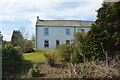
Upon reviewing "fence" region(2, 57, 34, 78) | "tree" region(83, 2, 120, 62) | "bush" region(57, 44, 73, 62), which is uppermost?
"tree" region(83, 2, 120, 62)

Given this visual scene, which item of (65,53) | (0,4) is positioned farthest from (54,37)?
(0,4)

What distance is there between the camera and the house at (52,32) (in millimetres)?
10347

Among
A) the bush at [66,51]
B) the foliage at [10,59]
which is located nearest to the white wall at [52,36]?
the bush at [66,51]

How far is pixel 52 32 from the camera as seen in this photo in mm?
10609

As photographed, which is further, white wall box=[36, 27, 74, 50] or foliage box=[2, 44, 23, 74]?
white wall box=[36, 27, 74, 50]

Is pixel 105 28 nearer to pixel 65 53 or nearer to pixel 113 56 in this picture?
pixel 113 56

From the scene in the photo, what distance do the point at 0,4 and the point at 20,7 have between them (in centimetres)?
70

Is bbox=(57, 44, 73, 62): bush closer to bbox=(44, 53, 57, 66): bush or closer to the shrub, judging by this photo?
bbox=(44, 53, 57, 66): bush

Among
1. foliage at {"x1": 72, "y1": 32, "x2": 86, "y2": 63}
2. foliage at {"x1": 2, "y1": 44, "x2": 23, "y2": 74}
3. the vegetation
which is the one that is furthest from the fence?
the vegetation

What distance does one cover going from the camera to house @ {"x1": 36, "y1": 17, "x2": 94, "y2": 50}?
1035 centimetres

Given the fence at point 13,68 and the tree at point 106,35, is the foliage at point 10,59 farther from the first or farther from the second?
the tree at point 106,35

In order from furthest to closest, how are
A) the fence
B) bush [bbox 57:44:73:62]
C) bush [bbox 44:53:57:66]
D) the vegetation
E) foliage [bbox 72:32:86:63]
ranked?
A: bush [bbox 57:44:73:62], foliage [bbox 72:32:86:63], bush [bbox 44:53:57:66], the vegetation, the fence

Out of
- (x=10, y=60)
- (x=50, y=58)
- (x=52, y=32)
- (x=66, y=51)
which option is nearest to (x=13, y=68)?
(x=10, y=60)

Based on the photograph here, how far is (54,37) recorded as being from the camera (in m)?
10.7
